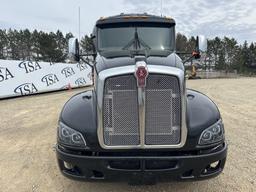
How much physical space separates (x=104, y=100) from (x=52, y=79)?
17.9 metres

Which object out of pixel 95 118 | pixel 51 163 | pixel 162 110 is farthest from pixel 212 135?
pixel 51 163

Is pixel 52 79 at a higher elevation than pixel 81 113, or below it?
below

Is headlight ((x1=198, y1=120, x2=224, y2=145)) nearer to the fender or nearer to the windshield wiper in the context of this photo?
the fender

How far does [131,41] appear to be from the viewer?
17.0 ft

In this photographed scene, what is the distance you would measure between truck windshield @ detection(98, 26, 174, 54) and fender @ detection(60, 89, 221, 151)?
1267 millimetres

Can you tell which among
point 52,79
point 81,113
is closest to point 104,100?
point 81,113

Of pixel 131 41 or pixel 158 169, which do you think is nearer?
pixel 158 169

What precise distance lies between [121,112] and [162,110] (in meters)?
0.47

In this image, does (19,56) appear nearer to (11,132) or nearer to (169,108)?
(11,132)

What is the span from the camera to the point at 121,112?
356 cm

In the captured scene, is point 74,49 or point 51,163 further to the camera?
point 74,49

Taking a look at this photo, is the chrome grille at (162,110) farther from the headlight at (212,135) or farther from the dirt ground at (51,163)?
the dirt ground at (51,163)

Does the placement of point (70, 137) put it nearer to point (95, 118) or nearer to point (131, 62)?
point (95, 118)

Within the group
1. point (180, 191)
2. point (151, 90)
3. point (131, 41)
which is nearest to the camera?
point (151, 90)
